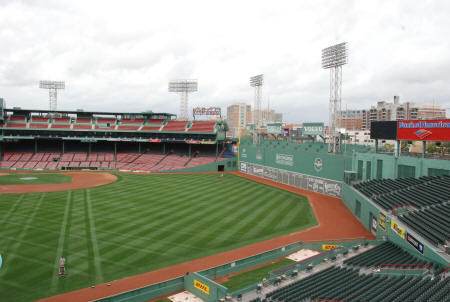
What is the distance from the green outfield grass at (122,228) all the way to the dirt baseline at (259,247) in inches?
22.9

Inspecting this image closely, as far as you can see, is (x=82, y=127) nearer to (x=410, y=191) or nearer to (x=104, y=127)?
(x=104, y=127)

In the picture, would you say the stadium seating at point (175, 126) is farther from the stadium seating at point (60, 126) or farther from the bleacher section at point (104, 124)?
the stadium seating at point (60, 126)

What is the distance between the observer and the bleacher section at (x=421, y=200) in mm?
15453

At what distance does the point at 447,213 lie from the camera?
55.6 ft

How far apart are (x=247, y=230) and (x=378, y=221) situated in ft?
29.0

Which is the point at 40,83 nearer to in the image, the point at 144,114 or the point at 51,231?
the point at 144,114

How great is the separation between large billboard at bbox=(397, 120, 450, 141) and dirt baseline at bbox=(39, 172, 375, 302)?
8285 millimetres

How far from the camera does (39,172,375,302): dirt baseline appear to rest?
45.8ft

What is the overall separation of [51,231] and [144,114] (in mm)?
47673

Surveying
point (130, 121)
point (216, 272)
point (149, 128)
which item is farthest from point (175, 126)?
point (216, 272)

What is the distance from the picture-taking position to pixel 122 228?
2217cm

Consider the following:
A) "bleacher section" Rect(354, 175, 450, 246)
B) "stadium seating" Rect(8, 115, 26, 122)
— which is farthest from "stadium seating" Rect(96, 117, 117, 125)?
"bleacher section" Rect(354, 175, 450, 246)

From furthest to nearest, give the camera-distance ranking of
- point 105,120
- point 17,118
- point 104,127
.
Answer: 1. point 105,120
2. point 104,127
3. point 17,118

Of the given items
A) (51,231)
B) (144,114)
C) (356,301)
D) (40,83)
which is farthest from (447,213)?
(40,83)
